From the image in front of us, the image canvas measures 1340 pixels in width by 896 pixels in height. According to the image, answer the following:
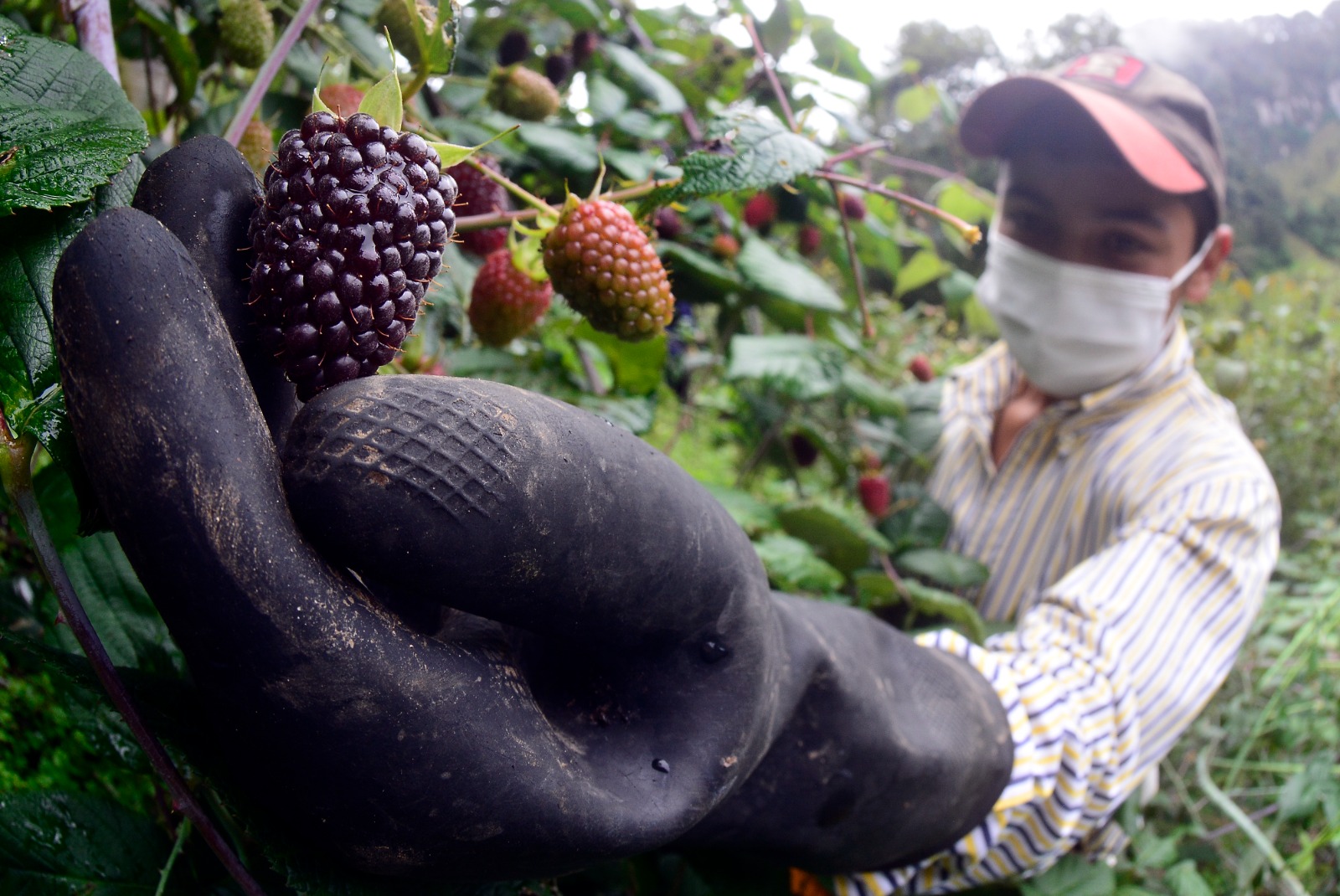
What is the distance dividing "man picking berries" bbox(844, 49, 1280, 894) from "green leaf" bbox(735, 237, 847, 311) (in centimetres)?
43

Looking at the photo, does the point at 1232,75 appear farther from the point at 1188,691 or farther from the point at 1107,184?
the point at 1188,691

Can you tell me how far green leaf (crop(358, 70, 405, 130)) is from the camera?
0.44 m

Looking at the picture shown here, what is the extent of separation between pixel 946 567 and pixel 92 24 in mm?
1213

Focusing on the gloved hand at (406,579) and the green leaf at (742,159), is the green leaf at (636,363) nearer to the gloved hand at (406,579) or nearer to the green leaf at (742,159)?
the green leaf at (742,159)

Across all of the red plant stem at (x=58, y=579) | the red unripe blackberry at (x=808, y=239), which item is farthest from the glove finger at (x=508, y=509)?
the red unripe blackberry at (x=808, y=239)

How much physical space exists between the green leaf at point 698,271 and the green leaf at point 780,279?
0.03 meters

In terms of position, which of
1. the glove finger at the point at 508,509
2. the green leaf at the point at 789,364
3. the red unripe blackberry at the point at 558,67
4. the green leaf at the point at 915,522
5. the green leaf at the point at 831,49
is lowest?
the green leaf at the point at 915,522

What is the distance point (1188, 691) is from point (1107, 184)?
0.84 m

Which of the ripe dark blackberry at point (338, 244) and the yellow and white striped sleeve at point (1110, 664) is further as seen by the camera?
the yellow and white striped sleeve at point (1110, 664)

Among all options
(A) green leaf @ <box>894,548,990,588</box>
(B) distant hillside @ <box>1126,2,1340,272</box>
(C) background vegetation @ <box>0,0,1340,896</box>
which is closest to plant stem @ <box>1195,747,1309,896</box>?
(C) background vegetation @ <box>0,0,1340,896</box>

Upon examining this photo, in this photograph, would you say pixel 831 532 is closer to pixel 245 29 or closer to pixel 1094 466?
pixel 1094 466

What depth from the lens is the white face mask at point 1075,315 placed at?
1.46m

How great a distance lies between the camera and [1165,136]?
4.85 feet

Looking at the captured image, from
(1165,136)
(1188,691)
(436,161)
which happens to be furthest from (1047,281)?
(436,161)
